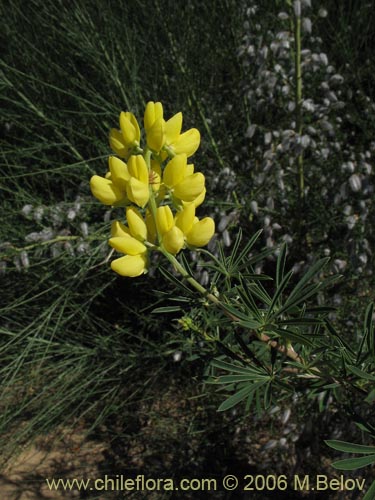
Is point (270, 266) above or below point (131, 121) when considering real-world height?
below

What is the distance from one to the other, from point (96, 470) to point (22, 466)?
0.40 metres

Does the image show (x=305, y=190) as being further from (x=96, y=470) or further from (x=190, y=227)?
(x=96, y=470)

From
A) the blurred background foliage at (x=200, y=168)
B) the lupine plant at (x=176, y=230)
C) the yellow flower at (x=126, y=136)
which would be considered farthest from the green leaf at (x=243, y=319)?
the blurred background foliage at (x=200, y=168)

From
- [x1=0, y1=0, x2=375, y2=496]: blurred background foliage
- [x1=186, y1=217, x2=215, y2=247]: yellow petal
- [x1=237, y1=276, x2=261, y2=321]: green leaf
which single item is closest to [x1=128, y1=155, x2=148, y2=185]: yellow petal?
[x1=186, y1=217, x2=215, y2=247]: yellow petal

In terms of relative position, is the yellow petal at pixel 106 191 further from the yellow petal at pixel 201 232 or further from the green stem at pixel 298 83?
the green stem at pixel 298 83

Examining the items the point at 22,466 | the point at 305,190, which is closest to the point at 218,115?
the point at 305,190

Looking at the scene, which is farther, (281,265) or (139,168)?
(281,265)

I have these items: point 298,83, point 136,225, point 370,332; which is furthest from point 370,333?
point 298,83

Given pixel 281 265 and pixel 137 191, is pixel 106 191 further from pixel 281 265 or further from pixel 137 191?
pixel 281 265

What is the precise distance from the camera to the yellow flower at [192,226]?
2.67 ft

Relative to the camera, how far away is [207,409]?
223cm

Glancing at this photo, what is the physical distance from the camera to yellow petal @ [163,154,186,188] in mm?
804

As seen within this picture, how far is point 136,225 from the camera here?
2.61ft

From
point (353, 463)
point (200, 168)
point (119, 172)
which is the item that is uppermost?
point (119, 172)
